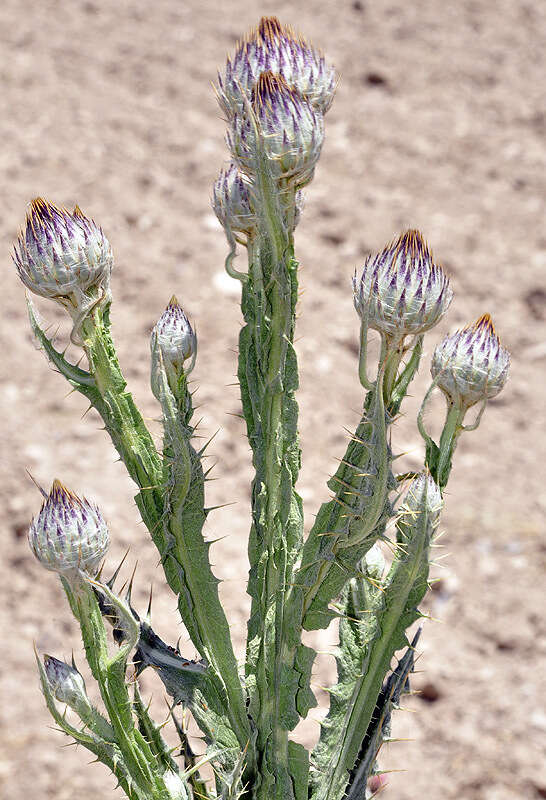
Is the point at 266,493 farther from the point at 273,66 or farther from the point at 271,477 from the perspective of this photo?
the point at 273,66

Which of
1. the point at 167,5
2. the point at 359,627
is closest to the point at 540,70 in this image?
the point at 167,5

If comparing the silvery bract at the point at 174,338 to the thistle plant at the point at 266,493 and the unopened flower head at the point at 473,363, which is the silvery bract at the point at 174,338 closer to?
the thistle plant at the point at 266,493

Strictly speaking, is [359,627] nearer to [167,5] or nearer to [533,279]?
[533,279]

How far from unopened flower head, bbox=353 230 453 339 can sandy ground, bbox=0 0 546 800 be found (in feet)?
5.12

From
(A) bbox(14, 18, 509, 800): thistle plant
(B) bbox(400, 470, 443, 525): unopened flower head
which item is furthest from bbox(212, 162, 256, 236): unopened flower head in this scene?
(B) bbox(400, 470, 443, 525): unopened flower head

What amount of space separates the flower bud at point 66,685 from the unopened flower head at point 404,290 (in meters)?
0.60

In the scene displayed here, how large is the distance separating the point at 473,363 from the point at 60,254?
54cm

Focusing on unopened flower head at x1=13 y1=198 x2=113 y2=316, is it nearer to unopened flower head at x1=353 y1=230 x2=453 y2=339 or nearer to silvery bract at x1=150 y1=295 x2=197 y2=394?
silvery bract at x1=150 y1=295 x2=197 y2=394

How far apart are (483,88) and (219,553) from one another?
266 centimetres

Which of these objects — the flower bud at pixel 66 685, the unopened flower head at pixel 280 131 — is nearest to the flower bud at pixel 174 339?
the unopened flower head at pixel 280 131

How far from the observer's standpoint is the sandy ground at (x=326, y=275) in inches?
110

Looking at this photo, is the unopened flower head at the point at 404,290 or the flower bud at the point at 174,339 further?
the flower bud at the point at 174,339

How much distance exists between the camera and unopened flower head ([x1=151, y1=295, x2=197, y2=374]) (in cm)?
130

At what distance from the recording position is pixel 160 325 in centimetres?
131
